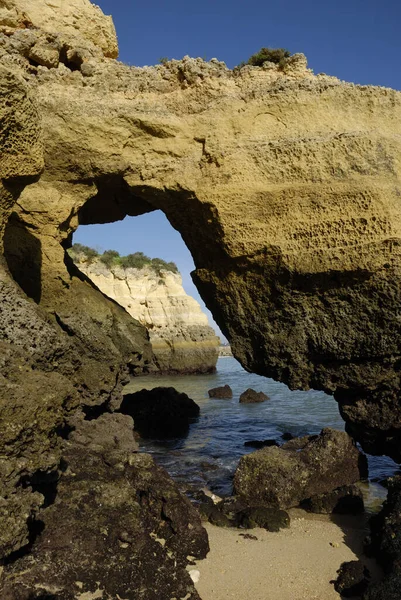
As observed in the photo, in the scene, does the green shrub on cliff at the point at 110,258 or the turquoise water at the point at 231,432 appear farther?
the green shrub on cliff at the point at 110,258

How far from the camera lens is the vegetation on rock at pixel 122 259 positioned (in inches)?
1507

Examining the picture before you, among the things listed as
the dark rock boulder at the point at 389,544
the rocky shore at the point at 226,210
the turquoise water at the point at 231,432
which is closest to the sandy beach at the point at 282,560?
the dark rock boulder at the point at 389,544

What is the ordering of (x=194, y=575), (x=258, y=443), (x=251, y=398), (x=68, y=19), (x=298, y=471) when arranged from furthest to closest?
1. (x=251, y=398)
2. (x=258, y=443)
3. (x=68, y=19)
4. (x=298, y=471)
5. (x=194, y=575)

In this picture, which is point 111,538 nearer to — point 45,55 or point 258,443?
point 258,443

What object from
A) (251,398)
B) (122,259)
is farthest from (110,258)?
(251,398)

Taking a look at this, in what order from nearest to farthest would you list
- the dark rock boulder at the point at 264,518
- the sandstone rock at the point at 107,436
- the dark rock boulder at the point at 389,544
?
the dark rock boulder at the point at 389,544 → the dark rock boulder at the point at 264,518 → the sandstone rock at the point at 107,436

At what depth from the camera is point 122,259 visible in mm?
40531

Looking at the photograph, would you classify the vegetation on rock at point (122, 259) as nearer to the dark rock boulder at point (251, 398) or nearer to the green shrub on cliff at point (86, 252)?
the green shrub on cliff at point (86, 252)

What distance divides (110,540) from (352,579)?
351cm

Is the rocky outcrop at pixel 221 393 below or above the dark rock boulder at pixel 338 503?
below

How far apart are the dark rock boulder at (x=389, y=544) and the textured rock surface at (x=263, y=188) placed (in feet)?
8.20

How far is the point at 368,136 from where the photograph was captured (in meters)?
9.85

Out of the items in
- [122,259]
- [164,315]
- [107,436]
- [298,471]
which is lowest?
[298,471]

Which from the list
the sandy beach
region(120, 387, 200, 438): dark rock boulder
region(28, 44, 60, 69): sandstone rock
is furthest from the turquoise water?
region(28, 44, 60, 69): sandstone rock
